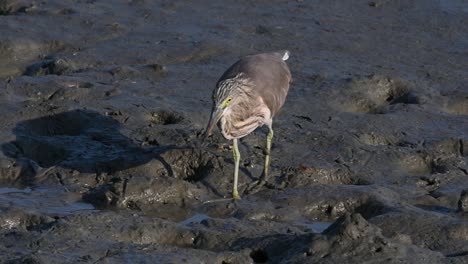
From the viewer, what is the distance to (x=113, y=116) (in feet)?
33.5

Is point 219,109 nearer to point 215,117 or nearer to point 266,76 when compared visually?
point 215,117

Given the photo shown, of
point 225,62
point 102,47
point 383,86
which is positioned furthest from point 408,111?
point 102,47

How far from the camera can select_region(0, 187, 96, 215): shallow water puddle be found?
27.7 ft

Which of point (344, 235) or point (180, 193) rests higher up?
point (344, 235)

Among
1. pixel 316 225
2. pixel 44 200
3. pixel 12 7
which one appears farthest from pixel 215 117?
pixel 12 7

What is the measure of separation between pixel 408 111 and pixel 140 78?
2.75 meters

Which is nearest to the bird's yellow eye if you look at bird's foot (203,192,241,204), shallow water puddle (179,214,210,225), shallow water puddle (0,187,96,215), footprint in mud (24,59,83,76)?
bird's foot (203,192,241,204)

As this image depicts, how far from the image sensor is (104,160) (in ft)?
30.9

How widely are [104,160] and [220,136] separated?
1.10 meters

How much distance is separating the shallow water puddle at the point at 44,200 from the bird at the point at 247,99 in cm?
120

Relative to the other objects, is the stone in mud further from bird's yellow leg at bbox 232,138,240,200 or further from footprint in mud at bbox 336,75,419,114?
footprint in mud at bbox 336,75,419,114

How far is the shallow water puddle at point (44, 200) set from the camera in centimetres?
845

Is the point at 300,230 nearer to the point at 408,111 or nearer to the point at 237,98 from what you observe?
the point at 237,98

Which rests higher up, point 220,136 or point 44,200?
point 220,136
